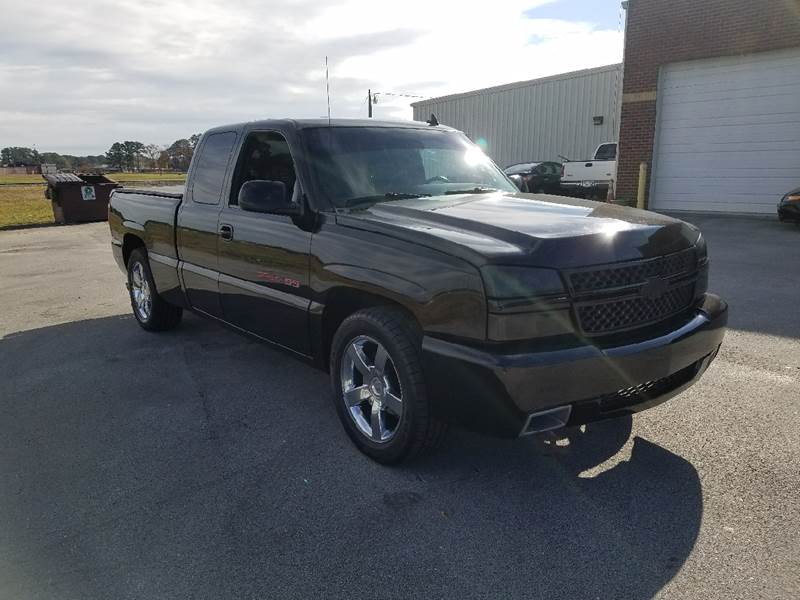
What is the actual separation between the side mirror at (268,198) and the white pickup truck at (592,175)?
16232 mm

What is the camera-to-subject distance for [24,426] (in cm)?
383

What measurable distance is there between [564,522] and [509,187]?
8.08 feet

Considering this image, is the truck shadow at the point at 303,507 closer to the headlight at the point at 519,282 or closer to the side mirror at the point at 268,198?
the headlight at the point at 519,282

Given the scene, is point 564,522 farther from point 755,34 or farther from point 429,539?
point 755,34

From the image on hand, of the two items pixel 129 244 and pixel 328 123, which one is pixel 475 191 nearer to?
pixel 328 123

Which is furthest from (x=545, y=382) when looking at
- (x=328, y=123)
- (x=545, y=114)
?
(x=545, y=114)

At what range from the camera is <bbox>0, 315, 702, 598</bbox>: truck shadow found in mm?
2359

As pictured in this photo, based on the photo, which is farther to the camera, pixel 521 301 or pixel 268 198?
pixel 268 198

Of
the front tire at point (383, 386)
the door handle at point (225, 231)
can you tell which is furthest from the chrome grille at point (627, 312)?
the door handle at point (225, 231)

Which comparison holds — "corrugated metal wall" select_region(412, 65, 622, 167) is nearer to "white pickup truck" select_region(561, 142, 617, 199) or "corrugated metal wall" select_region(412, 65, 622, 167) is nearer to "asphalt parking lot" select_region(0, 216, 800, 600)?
"white pickup truck" select_region(561, 142, 617, 199)

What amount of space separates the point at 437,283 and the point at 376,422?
3.12ft

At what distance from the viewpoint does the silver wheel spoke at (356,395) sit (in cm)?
328

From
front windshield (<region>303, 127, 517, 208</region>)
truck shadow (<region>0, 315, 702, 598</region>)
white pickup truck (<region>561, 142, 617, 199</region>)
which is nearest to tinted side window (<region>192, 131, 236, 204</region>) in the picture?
front windshield (<region>303, 127, 517, 208</region>)

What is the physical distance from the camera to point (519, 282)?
2535 millimetres
